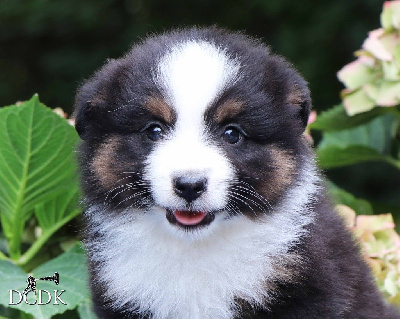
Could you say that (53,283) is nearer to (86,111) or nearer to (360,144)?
(86,111)

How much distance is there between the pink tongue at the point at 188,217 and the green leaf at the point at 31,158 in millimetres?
601

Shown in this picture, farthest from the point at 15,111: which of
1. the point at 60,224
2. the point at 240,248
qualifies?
the point at 240,248

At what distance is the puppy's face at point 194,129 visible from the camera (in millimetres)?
1942

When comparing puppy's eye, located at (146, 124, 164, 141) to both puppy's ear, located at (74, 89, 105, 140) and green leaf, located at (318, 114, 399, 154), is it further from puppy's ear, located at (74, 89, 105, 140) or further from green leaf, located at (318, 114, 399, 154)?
green leaf, located at (318, 114, 399, 154)

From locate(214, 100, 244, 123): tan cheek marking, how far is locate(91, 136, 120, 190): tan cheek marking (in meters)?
0.29

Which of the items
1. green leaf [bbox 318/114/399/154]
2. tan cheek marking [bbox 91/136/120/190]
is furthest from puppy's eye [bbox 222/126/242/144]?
green leaf [bbox 318/114/399/154]

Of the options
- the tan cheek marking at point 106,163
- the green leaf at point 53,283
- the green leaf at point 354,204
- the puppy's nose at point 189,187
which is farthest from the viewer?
the green leaf at point 354,204

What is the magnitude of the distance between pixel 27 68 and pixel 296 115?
4289 millimetres

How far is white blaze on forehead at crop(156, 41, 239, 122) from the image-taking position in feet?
6.49

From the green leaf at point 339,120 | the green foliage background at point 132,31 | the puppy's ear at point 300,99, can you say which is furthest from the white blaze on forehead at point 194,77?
the green foliage background at point 132,31

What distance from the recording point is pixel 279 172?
6.81ft

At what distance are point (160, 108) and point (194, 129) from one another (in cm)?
10

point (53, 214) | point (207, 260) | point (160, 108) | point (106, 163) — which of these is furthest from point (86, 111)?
point (53, 214)

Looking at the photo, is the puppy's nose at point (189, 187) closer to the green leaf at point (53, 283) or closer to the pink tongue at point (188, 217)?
the pink tongue at point (188, 217)
